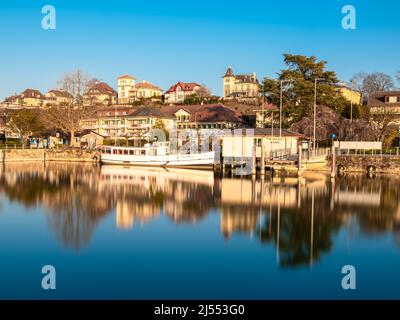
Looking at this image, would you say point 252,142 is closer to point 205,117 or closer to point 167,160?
point 167,160

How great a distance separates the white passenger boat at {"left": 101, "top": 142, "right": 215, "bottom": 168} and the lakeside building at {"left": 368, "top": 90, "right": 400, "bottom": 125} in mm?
25100

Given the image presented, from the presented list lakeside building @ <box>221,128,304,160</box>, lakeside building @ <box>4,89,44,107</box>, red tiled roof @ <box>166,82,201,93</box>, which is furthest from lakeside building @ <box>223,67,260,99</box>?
lakeside building @ <box>221,128,304,160</box>

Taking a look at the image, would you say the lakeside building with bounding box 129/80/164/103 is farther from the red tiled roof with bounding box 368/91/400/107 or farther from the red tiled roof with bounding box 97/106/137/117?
the red tiled roof with bounding box 368/91/400/107

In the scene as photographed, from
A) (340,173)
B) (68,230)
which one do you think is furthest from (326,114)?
(68,230)

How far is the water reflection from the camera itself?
68.2 feet

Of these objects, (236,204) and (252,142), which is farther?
(252,142)

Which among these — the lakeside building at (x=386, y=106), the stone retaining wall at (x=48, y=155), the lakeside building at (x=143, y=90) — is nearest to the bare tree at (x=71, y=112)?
the stone retaining wall at (x=48, y=155)

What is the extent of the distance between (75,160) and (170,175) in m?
23.4

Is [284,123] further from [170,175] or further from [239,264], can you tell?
[239,264]

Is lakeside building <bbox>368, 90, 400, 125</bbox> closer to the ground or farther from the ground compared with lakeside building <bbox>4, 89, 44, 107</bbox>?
closer to the ground

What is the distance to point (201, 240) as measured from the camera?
1997 cm

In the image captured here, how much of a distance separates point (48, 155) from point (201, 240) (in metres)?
49.8

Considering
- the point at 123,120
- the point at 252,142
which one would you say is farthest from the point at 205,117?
the point at 252,142
